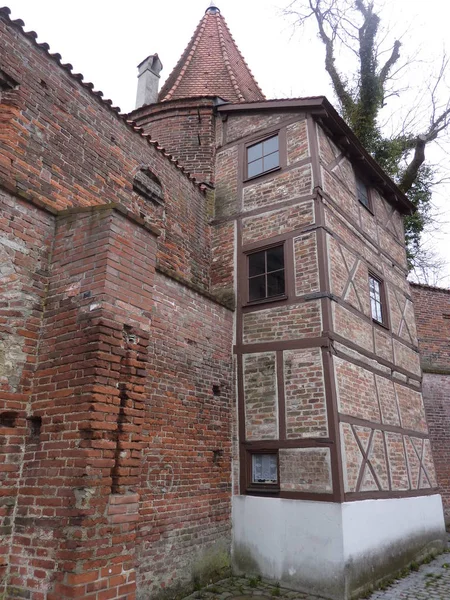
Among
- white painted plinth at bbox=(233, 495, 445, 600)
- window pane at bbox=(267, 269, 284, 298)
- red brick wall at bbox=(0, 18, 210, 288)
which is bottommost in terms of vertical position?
white painted plinth at bbox=(233, 495, 445, 600)

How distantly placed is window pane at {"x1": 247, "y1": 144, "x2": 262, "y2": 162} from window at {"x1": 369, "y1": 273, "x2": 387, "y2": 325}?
11.3 ft

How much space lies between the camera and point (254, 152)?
966 cm

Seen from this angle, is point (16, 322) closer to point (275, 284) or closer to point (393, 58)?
point (275, 284)

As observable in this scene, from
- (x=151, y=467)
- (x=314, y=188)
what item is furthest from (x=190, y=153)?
(x=151, y=467)

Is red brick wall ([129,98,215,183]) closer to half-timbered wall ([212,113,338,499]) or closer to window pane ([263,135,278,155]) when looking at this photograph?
half-timbered wall ([212,113,338,499])

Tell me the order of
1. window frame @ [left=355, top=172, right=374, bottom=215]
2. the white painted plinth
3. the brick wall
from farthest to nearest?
the brick wall, window frame @ [left=355, top=172, right=374, bottom=215], the white painted plinth

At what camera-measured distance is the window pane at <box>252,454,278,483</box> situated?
23.4 feet

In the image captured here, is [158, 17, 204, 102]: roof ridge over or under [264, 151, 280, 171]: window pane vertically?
over

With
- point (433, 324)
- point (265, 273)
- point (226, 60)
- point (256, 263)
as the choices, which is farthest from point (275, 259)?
point (226, 60)

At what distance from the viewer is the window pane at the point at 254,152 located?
9570 mm

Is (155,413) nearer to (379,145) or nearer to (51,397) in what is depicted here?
(51,397)

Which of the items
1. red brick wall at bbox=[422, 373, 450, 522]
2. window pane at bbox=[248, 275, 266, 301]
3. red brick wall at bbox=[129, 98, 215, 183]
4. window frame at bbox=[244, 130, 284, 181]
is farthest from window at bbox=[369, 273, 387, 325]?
red brick wall at bbox=[129, 98, 215, 183]

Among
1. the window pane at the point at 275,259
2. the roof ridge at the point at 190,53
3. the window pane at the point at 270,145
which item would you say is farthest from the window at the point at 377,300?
the roof ridge at the point at 190,53

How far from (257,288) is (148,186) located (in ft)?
8.83
